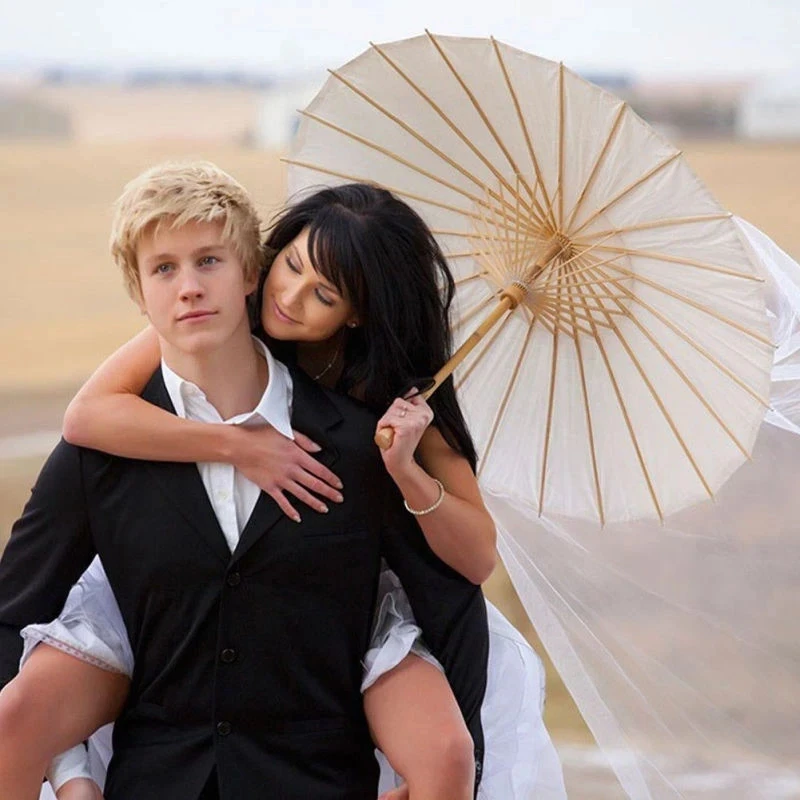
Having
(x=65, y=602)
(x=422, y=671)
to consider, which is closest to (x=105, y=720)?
(x=65, y=602)

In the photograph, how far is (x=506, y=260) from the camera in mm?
1854

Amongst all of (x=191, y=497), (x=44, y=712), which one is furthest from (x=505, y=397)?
(x=44, y=712)

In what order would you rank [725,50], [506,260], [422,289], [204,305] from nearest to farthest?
[204,305] < [422,289] < [506,260] < [725,50]

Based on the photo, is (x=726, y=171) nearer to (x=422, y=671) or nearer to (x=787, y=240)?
(x=787, y=240)

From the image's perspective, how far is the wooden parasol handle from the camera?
5.56ft

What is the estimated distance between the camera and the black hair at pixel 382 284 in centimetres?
167

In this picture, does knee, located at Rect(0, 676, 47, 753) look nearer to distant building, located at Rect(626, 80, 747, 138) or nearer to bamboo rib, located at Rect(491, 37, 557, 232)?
bamboo rib, located at Rect(491, 37, 557, 232)

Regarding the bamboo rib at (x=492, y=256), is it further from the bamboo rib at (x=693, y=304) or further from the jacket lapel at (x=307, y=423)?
the jacket lapel at (x=307, y=423)

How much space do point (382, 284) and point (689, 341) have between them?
37 centimetres

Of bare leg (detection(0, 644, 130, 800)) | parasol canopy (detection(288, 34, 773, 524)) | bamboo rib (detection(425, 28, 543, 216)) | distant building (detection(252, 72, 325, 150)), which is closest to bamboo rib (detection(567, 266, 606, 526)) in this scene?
parasol canopy (detection(288, 34, 773, 524))

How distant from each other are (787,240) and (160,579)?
6598mm

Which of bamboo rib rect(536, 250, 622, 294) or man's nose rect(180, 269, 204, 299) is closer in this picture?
man's nose rect(180, 269, 204, 299)

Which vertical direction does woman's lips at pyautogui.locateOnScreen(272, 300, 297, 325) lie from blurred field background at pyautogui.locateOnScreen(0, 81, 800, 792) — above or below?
above

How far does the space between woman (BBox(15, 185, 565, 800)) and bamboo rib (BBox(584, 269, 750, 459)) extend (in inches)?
8.6
